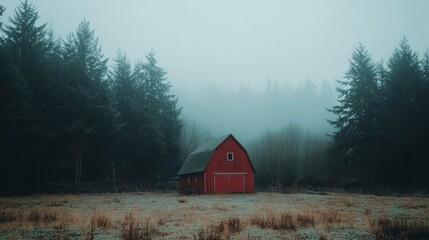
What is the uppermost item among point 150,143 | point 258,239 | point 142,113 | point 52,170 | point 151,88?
point 151,88

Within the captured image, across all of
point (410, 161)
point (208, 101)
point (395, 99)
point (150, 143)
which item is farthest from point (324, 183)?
point (208, 101)

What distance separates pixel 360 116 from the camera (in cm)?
4278

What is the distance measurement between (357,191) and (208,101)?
166ft

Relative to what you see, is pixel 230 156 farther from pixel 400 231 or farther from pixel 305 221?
pixel 400 231

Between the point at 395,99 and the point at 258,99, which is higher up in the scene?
the point at 258,99

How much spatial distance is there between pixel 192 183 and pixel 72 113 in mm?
17069

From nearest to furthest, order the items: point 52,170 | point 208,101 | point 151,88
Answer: point 52,170
point 151,88
point 208,101

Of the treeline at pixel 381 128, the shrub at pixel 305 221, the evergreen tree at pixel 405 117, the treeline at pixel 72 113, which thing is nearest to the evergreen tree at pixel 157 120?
the treeline at pixel 72 113

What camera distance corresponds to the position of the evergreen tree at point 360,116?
42.0 metres

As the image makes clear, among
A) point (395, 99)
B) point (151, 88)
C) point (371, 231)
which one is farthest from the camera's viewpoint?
point (151, 88)

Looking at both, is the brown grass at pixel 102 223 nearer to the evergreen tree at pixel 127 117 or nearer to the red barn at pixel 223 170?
the red barn at pixel 223 170

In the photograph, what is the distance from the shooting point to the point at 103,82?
1811 inches

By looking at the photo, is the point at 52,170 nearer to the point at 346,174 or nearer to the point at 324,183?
the point at 324,183

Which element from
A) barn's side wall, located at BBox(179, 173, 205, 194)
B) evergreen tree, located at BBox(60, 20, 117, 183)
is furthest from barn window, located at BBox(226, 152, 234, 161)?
evergreen tree, located at BBox(60, 20, 117, 183)
